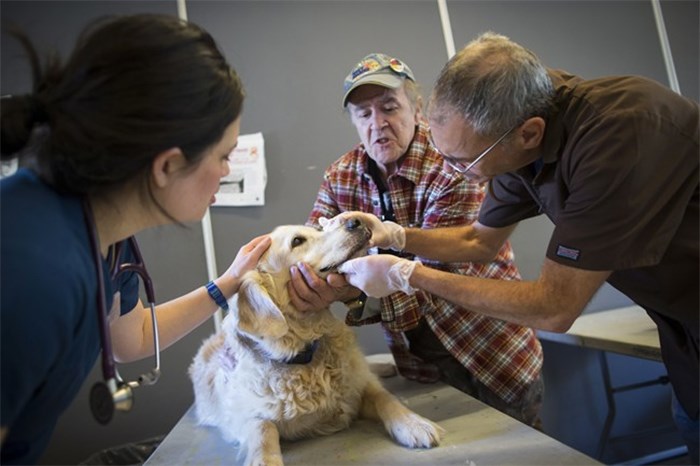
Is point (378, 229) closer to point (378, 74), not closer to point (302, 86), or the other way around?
point (378, 74)

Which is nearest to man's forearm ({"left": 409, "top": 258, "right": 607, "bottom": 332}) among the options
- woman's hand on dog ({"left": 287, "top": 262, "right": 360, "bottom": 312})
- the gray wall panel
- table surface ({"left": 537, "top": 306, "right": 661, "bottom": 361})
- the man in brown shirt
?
the man in brown shirt

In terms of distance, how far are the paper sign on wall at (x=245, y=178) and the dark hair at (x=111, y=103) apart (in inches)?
81.7

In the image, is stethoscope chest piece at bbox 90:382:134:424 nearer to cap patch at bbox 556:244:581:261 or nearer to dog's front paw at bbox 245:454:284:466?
dog's front paw at bbox 245:454:284:466

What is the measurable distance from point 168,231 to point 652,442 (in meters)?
3.69

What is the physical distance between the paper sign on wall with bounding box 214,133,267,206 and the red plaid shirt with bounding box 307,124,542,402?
808 millimetres

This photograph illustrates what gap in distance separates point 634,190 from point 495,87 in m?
0.47

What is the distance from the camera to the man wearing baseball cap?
2072 millimetres

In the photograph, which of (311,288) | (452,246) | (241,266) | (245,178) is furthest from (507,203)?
(245,178)

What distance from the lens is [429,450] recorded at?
1450mm

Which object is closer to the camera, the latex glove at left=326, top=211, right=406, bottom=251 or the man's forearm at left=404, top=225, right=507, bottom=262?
the latex glove at left=326, top=211, right=406, bottom=251

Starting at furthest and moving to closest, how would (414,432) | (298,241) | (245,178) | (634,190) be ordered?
(245,178)
(298,241)
(414,432)
(634,190)

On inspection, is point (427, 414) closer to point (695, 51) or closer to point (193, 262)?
point (193, 262)

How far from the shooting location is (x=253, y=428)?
5.38 feet

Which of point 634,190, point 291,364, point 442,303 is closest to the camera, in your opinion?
point 634,190
